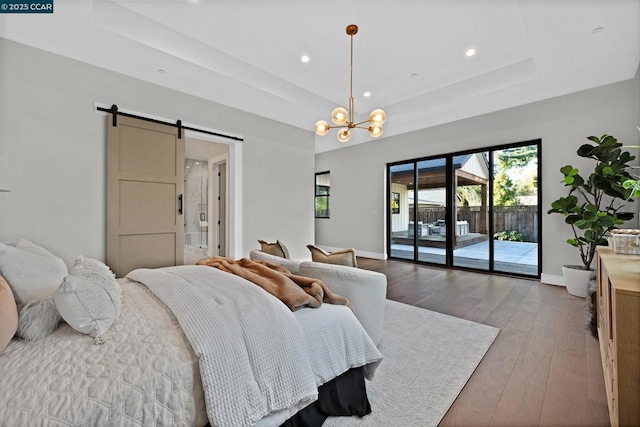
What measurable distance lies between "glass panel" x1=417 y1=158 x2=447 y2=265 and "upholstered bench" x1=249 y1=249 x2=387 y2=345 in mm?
3872

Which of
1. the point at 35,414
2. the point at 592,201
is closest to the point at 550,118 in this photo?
the point at 592,201

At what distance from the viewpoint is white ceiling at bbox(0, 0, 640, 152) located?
263 cm

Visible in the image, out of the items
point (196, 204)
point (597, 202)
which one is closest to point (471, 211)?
point (597, 202)

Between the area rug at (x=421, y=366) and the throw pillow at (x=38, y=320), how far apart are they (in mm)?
1414

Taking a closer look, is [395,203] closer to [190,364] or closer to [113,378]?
[190,364]

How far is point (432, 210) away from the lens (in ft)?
18.6

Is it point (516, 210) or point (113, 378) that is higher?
point (516, 210)

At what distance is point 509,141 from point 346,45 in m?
3.24

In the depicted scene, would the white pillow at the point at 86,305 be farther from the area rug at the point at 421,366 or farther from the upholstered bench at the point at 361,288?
the upholstered bench at the point at 361,288

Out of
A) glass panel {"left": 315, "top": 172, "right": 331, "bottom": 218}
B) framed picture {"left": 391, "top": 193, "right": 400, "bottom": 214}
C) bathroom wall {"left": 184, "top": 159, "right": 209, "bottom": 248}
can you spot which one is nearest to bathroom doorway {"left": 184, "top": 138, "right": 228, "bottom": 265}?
bathroom wall {"left": 184, "top": 159, "right": 209, "bottom": 248}

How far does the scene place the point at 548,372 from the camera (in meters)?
1.94

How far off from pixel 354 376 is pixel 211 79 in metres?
3.91

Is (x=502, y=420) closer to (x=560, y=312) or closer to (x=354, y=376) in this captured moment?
(x=354, y=376)

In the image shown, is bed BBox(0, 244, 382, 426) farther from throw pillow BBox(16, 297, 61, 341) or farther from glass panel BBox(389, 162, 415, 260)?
glass panel BBox(389, 162, 415, 260)
